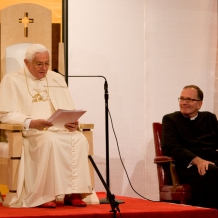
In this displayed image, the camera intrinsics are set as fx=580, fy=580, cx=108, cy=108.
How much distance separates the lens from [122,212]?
447cm

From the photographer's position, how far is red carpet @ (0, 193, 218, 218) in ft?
14.1

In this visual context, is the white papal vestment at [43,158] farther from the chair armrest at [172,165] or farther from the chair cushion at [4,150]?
the chair armrest at [172,165]

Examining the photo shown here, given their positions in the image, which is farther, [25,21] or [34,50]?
[25,21]

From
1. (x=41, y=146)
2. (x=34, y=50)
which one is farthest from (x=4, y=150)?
(x=34, y=50)

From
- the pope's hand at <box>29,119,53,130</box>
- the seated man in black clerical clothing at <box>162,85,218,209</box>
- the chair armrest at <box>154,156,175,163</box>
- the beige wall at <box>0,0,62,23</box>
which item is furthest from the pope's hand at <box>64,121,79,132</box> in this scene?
the beige wall at <box>0,0,62,23</box>

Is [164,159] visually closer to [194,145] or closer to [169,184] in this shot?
[169,184]

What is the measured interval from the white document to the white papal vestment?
11 centimetres

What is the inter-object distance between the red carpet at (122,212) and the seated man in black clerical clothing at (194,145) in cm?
42

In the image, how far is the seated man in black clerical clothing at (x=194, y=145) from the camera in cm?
528

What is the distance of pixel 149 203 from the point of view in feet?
17.2

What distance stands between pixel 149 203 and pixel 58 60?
185 cm

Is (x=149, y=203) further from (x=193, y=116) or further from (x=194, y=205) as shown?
(x=193, y=116)

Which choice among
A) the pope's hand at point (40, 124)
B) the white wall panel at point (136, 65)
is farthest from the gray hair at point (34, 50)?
the white wall panel at point (136, 65)

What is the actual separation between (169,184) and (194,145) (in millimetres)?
487
